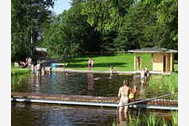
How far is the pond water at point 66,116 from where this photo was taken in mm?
16859

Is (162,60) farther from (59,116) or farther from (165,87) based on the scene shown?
(59,116)

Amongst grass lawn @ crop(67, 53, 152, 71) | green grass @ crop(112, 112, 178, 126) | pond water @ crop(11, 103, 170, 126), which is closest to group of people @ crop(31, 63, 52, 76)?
grass lawn @ crop(67, 53, 152, 71)

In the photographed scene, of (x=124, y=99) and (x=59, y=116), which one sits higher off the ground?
(x=124, y=99)

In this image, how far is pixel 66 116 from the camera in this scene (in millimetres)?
18328

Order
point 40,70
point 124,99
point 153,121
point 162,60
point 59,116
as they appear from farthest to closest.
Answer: point 162,60
point 40,70
point 124,99
point 59,116
point 153,121

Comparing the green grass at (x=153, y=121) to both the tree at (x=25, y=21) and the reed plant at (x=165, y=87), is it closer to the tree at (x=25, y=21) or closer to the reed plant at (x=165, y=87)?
the reed plant at (x=165, y=87)

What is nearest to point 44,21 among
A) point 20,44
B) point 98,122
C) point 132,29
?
point 20,44

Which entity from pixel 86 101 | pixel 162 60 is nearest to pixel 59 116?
pixel 86 101

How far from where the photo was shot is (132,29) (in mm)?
78625
